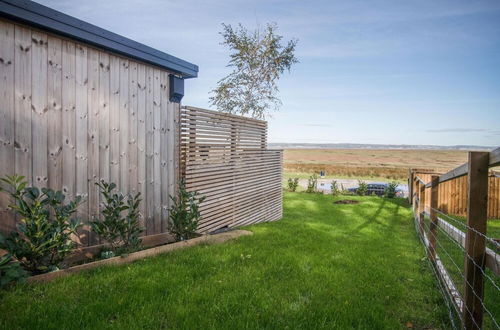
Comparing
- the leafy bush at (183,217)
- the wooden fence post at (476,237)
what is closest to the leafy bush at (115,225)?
the leafy bush at (183,217)

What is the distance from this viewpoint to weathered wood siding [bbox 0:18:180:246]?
3.74 m

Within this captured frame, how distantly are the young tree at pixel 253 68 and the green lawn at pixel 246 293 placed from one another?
9.76 meters

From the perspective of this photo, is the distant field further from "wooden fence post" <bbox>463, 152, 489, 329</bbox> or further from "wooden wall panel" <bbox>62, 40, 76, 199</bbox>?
"wooden wall panel" <bbox>62, 40, 76, 199</bbox>

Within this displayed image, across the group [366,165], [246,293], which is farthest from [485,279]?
[366,165]

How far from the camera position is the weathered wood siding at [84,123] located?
12.3ft

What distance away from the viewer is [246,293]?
333 cm

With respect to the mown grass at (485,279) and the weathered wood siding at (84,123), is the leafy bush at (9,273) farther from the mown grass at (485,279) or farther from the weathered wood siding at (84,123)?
the mown grass at (485,279)

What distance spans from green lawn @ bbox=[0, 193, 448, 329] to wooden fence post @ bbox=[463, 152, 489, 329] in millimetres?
599

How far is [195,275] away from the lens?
12.6ft

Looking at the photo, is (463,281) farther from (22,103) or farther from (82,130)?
(22,103)


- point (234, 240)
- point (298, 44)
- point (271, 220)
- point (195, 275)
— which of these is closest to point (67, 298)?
point (195, 275)

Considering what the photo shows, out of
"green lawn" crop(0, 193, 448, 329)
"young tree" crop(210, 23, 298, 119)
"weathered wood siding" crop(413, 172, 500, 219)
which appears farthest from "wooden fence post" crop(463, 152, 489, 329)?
"young tree" crop(210, 23, 298, 119)

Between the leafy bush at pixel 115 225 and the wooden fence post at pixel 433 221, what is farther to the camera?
the wooden fence post at pixel 433 221

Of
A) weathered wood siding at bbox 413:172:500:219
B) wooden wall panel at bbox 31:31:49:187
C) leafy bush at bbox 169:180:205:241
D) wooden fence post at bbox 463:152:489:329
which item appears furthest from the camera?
weathered wood siding at bbox 413:172:500:219
